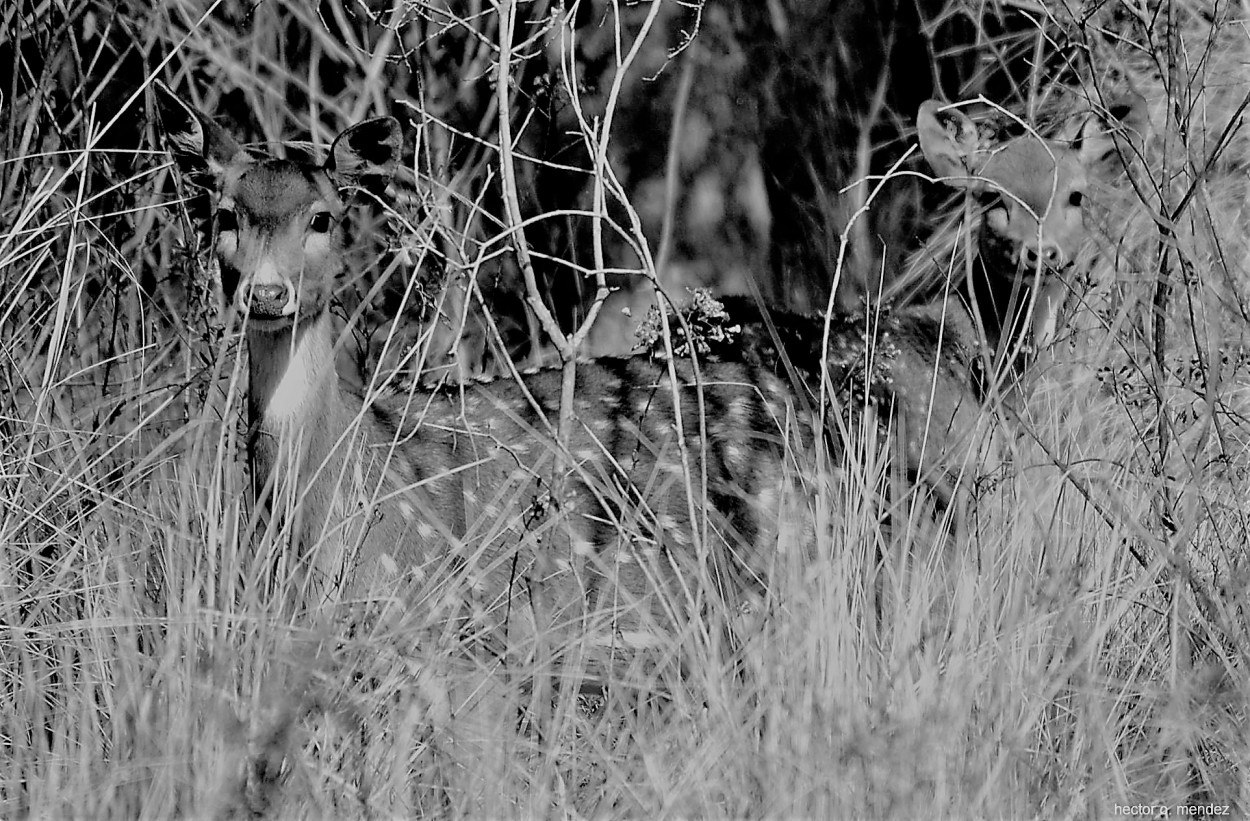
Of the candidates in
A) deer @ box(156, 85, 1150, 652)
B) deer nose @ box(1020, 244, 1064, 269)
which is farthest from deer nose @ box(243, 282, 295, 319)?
deer nose @ box(1020, 244, 1064, 269)

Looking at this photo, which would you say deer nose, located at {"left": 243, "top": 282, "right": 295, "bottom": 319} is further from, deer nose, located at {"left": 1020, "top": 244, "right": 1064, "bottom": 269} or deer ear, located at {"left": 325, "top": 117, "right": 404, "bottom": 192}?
deer nose, located at {"left": 1020, "top": 244, "right": 1064, "bottom": 269}

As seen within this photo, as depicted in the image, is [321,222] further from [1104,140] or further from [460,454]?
[1104,140]

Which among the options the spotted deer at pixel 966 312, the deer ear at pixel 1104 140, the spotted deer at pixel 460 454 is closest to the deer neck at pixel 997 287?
the spotted deer at pixel 966 312

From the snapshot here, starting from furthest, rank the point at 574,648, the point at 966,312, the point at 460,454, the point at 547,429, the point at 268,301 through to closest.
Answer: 1. the point at 966,312
2. the point at 460,454
3. the point at 547,429
4. the point at 268,301
5. the point at 574,648

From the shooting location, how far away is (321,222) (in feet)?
13.0

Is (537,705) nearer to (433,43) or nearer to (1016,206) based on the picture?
(1016,206)

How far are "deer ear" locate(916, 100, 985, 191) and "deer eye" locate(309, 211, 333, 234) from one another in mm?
1952

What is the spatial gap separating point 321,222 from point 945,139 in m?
2.11

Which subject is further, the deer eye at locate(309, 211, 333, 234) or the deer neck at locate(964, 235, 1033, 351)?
the deer neck at locate(964, 235, 1033, 351)

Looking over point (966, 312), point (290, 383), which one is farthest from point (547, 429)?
point (966, 312)

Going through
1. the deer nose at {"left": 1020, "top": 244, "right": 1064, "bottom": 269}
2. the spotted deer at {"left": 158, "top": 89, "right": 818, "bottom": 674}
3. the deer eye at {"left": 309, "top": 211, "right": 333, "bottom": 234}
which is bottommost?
the spotted deer at {"left": 158, "top": 89, "right": 818, "bottom": 674}

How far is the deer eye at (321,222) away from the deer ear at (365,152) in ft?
0.32

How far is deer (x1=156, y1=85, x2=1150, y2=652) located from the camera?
351 cm

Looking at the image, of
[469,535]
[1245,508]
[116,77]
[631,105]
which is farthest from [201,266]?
[1245,508]
